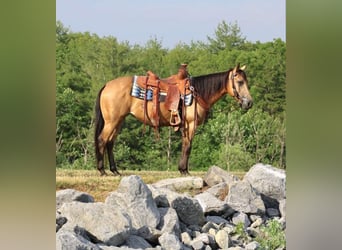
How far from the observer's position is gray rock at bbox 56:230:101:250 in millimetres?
2758

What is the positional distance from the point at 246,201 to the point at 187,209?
1.02 feet

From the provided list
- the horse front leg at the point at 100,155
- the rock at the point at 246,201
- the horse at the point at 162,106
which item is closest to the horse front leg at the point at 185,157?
the horse at the point at 162,106

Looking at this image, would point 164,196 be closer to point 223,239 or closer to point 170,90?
point 223,239

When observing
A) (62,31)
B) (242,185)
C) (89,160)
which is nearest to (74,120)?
(89,160)

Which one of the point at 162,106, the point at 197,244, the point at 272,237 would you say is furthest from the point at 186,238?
the point at 162,106

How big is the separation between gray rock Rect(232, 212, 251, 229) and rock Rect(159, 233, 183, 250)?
34cm

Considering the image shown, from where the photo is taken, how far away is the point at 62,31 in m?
2.90

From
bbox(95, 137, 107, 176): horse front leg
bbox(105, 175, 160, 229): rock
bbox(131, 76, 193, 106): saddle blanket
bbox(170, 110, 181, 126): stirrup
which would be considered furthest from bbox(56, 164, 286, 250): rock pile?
bbox(131, 76, 193, 106): saddle blanket

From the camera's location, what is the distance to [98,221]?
292cm

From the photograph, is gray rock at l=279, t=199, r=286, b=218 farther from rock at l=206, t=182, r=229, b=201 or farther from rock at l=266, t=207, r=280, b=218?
rock at l=206, t=182, r=229, b=201
